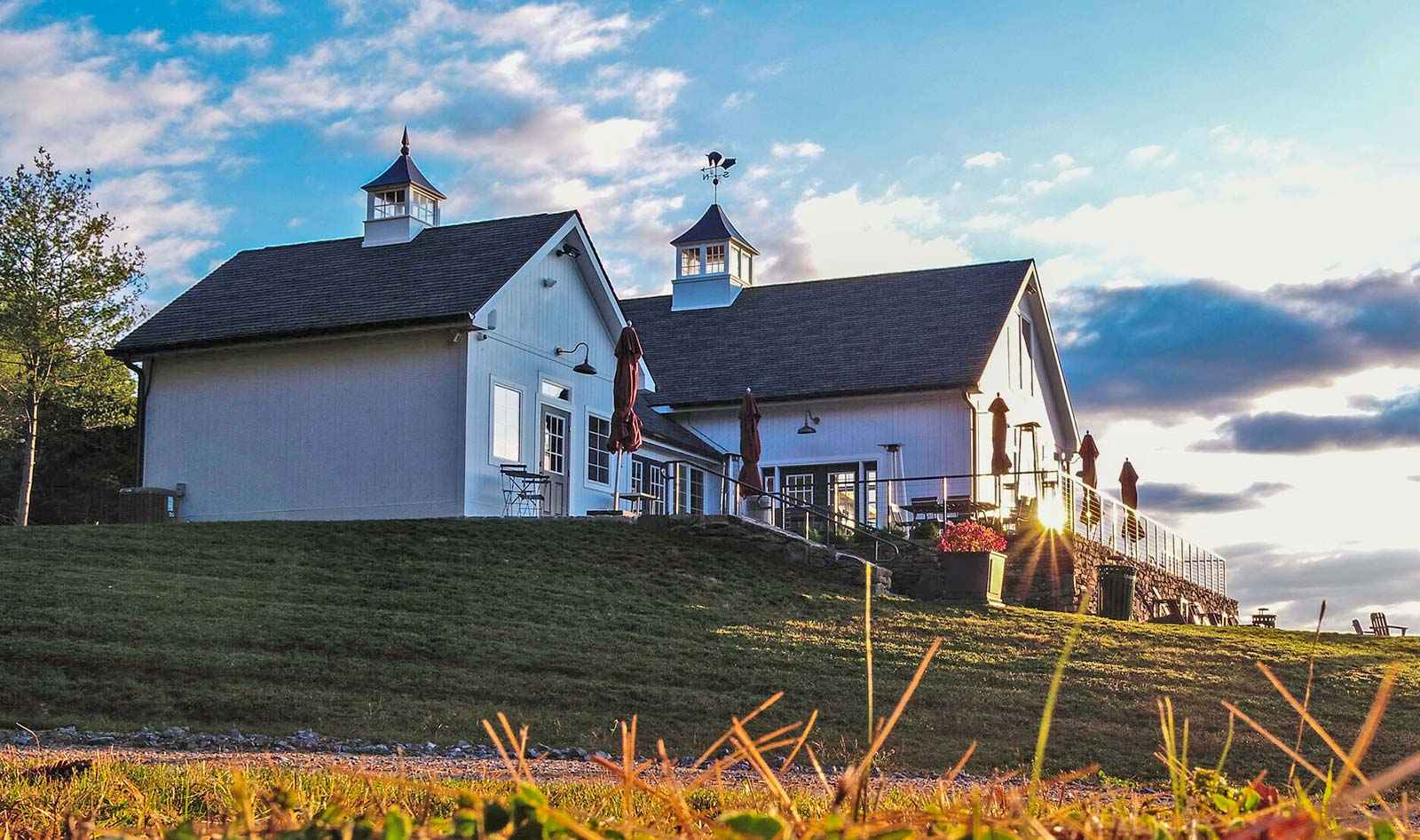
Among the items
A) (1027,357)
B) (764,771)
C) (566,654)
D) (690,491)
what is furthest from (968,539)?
(764,771)

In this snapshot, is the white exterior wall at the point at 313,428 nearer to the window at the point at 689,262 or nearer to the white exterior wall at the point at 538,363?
the white exterior wall at the point at 538,363

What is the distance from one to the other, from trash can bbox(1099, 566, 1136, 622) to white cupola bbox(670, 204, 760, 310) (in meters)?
14.7

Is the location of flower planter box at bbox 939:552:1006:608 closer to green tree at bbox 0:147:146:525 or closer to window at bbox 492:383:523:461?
window at bbox 492:383:523:461

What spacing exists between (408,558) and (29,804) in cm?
1357

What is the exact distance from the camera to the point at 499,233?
1009 inches

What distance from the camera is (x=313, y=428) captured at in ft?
78.3

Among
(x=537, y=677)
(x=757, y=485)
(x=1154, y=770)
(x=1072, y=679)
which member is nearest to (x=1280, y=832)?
(x=1154, y=770)

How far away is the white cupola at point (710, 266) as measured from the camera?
35.4 m

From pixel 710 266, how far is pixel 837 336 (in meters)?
5.78

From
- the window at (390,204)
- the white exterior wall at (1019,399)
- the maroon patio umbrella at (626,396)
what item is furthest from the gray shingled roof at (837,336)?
the maroon patio umbrella at (626,396)

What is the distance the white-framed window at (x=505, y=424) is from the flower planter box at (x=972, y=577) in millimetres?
7681

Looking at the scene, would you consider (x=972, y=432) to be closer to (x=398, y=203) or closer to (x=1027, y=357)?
(x=1027, y=357)

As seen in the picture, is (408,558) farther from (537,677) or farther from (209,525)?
(537,677)

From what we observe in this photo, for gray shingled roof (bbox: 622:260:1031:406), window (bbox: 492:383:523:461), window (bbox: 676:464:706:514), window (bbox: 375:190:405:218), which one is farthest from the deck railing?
window (bbox: 375:190:405:218)
